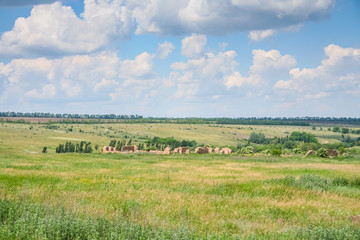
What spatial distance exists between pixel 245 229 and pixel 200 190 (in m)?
7.35

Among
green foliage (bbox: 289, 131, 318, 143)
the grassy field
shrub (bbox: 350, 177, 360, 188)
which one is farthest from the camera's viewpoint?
green foliage (bbox: 289, 131, 318, 143)

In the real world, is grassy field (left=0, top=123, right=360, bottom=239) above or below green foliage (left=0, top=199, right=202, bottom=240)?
below

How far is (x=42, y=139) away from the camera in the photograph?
440ft

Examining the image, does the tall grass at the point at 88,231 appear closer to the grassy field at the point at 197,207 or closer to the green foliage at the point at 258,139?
the grassy field at the point at 197,207

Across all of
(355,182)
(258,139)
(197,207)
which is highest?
(197,207)

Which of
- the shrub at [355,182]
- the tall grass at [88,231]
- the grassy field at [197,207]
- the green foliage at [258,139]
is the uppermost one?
the tall grass at [88,231]

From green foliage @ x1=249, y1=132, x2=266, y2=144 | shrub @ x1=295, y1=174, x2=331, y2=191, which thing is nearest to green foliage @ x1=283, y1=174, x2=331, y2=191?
shrub @ x1=295, y1=174, x2=331, y2=191

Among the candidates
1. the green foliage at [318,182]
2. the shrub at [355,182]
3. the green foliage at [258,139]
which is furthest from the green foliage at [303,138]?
the green foliage at [318,182]

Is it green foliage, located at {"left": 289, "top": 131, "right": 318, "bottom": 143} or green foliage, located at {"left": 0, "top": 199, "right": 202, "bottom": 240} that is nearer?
green foliage, located at {"left": 0, "top": 199, "right": 202, "bottom": 240}

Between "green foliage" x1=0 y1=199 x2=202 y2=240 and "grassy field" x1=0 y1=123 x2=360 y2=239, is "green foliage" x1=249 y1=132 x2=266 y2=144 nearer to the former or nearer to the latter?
"grassy field" x1=0 y1=123 x2=360 y2=239

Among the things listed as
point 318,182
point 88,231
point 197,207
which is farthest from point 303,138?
point 88,231

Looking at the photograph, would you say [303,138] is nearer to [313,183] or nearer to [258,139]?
[258,139]

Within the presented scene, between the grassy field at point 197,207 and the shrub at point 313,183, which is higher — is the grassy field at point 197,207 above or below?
above

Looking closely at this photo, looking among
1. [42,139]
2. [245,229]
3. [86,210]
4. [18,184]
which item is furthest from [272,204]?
[42,139]
